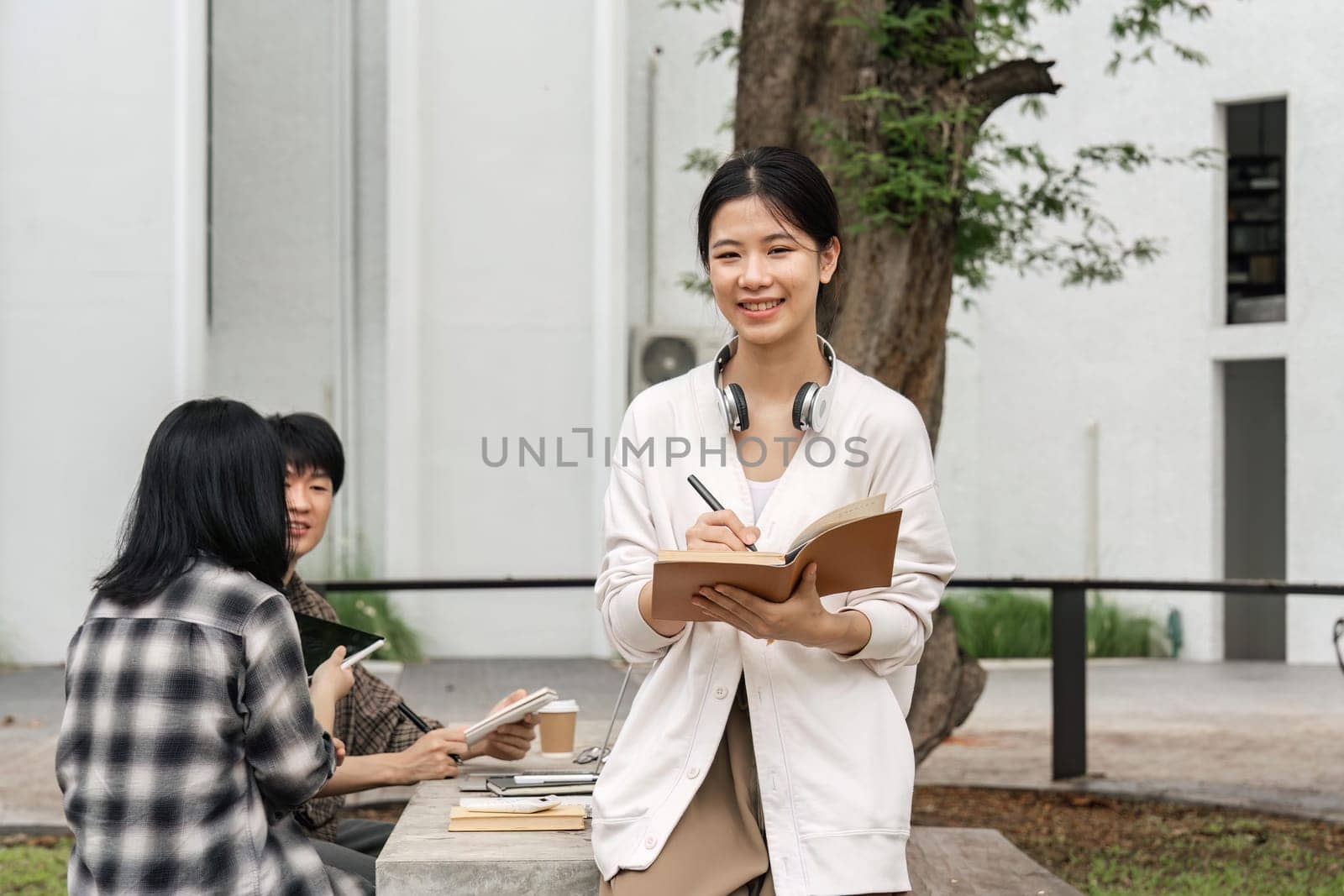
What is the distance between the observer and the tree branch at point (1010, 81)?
180 inches

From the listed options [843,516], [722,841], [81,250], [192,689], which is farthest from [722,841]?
[81,250]

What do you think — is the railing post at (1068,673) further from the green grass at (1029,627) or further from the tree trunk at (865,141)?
the green grass at (1029,627)

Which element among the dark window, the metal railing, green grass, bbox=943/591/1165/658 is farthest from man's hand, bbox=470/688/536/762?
the dark window

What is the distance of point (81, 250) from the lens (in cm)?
869

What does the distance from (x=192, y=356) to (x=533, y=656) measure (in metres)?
2.75

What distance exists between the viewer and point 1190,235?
10.5m

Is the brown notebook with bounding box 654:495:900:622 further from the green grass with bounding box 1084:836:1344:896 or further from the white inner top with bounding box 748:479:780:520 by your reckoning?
the green grass with bounding box 1084:836:1344:896

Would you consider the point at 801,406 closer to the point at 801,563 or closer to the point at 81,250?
the point at 801,563

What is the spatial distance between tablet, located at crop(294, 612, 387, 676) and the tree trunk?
2.35m

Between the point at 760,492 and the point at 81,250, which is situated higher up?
the point at 81,250

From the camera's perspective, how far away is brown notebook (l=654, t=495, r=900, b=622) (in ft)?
5.78

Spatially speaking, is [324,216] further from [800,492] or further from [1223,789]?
[800,492]

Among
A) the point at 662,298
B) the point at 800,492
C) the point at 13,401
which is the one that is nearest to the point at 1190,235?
the point at 662,298

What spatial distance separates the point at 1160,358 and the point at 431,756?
905 cm
